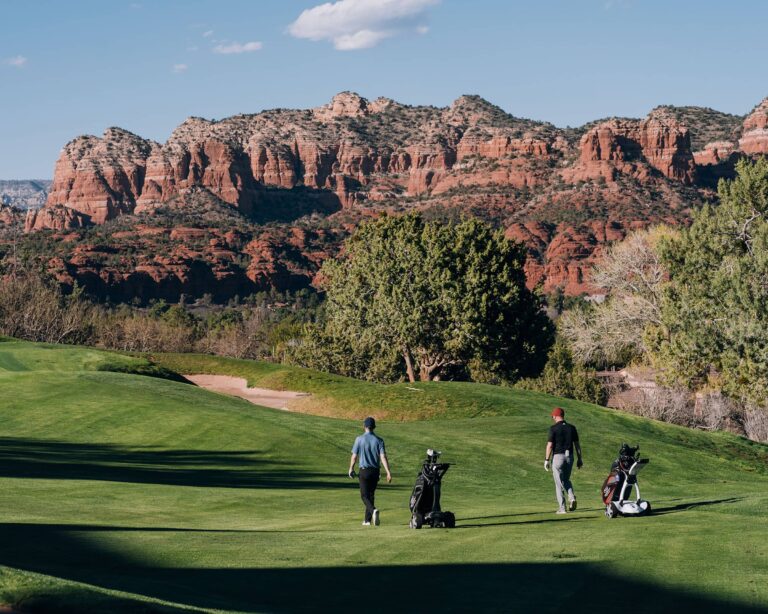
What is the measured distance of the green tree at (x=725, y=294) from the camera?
56469 millimetres

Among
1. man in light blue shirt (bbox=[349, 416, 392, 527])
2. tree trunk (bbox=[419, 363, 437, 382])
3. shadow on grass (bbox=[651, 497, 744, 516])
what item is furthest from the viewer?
tree trunk (bbox=[419, 363, 437, 382])

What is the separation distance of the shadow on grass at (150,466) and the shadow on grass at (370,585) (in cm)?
1138

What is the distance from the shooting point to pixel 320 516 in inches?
874

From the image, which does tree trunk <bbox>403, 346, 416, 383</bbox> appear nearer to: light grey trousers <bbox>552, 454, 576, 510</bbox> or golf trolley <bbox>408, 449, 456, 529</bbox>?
light grey trousers <bbox>552, 454, 576, 510</bbox>

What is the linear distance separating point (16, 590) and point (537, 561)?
8.13 metres

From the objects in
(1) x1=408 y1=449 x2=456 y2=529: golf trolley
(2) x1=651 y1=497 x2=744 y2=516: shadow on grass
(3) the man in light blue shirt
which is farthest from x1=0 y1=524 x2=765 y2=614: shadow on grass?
(2) x1=651 y1=497 x2=744 y2=516: shadow on grass

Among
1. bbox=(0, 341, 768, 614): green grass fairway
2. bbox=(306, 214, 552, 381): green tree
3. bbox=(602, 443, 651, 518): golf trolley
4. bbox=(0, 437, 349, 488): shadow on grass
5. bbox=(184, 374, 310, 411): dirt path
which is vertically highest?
bbox=(306, 214, 552, 381): green tree

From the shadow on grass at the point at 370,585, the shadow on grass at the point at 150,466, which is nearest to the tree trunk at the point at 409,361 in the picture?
the shadow on grass at the point at 150,466

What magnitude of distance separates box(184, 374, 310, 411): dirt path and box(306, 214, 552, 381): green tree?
13.7 metres

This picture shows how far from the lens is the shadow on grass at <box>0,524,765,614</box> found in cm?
1308

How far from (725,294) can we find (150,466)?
123 ft

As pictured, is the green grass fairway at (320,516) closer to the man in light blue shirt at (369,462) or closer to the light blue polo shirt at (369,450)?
the man in light blue shirt at (369,462)

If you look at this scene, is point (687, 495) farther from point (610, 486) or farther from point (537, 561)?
point (537, 561)

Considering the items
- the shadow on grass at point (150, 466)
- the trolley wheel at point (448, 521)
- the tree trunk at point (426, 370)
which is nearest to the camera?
the trolley wheel at point (448, 521)
